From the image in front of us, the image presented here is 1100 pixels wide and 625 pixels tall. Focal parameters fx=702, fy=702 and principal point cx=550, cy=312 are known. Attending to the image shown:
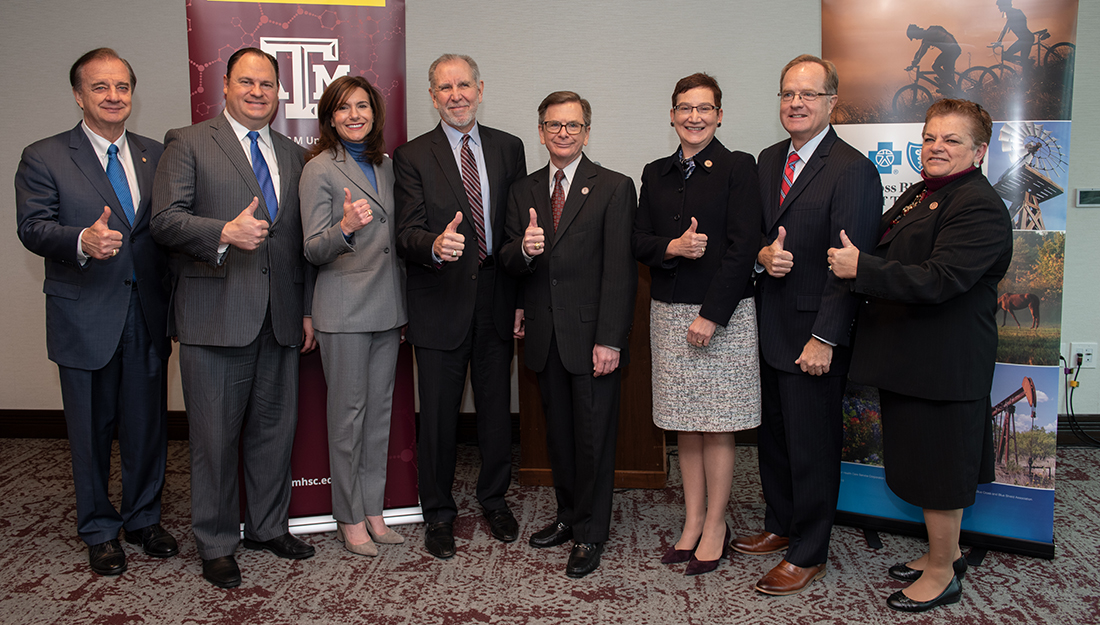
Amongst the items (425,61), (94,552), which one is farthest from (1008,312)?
(94,552)

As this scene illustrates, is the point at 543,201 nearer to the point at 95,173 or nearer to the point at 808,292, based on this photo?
the point at 808,292

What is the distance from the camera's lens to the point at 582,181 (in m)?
2.66

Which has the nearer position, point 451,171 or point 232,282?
point 232,282

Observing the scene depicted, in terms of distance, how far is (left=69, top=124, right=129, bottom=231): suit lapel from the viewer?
108 inches

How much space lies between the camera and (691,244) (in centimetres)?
244

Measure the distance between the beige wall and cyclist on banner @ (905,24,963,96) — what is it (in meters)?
1.17

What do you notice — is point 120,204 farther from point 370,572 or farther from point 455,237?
point 370,572

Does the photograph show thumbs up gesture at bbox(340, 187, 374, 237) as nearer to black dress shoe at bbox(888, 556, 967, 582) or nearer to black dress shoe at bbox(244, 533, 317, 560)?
black dress shoe at bbox(244, 533, 317, 560)

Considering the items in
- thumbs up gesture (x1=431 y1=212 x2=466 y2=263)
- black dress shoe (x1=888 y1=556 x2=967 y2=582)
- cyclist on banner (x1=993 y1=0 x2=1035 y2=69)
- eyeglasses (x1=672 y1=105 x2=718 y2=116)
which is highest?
cyclist on banner (x1=993 y1=0 x2=1035 y2=69)

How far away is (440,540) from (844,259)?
1898 mm

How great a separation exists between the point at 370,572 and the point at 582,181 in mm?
1727

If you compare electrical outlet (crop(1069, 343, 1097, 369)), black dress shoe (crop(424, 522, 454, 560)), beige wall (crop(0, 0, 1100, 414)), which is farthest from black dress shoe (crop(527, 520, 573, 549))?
electrical outlet (crop(1069, 343, 1097, 369))

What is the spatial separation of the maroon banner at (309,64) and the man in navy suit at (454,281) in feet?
1.12

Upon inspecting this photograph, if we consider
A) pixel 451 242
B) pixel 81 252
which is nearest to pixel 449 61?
pixel 451 242
